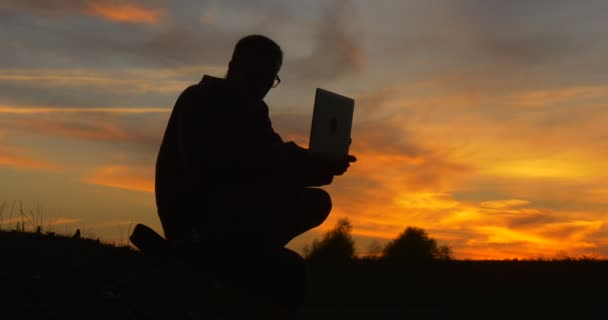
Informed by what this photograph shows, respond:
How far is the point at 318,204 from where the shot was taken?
7.43 metres

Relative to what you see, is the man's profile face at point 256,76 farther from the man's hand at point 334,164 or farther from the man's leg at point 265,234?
the man's leg at point 265,234

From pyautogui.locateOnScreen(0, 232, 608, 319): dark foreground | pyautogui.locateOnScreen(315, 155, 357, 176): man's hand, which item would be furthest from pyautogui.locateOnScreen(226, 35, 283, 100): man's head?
pyautogui.locateOnScreen(0, 232, 608, 319): dark foreground

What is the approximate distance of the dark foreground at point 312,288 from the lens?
6.87 metres

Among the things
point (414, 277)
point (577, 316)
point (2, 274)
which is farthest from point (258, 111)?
point (414, 277)

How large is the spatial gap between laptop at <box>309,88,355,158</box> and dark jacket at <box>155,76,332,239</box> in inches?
6.9

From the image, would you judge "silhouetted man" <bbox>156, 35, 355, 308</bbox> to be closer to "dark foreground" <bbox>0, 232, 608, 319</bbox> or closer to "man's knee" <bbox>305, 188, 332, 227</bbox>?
"man's knee" <bbox>305, 188, 332, 227</bbox>

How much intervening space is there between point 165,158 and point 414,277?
7.01m

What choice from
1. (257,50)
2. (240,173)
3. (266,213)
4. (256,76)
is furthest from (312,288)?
(257,50)

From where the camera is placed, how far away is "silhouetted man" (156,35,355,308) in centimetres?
712

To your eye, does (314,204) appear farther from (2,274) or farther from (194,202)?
(2,274)

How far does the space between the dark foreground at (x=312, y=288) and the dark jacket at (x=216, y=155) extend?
735 millimetres

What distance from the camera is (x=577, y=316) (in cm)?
1112

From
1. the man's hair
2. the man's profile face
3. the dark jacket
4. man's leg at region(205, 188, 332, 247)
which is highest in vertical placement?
the man's hair

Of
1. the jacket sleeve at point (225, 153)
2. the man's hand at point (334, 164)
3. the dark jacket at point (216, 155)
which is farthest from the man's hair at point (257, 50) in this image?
the man's hand at point (334, 164)
